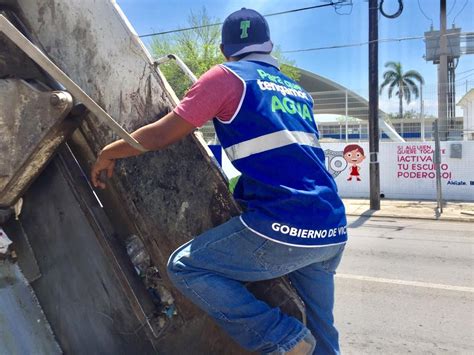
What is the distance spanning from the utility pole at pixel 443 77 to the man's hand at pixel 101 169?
18.8 metres

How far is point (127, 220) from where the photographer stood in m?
1.90

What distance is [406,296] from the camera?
5.48m

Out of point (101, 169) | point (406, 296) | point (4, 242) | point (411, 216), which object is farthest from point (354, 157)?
point (4, 242)

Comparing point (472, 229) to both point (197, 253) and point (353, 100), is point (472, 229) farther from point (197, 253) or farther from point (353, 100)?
point (353, 100)

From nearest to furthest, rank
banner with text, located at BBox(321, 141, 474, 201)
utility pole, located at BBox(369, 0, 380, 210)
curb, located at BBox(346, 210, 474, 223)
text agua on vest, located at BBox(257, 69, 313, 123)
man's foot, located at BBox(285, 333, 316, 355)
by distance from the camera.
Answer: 1. man's foot, located at BBox(285, 333, 316, 355)
2. text agua on vest, located at BBox(257, 69, 313, 123)
3. curb, located at BBox(346, 210, 474, 223)
4. utility pole, located at BBox(369, 0, 380, 210)
5. banner with text, located at BBox(321, 141, 474, 201)

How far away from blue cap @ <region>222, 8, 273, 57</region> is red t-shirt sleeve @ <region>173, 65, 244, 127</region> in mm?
230

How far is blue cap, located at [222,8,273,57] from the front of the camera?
1859mm

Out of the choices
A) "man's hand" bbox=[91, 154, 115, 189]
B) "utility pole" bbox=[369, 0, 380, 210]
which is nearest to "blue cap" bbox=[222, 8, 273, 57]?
"man's hand" bbox=[91, 154, 115, 189]

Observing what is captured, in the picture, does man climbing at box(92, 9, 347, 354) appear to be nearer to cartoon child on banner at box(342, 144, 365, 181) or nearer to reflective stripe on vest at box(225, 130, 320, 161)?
reflective stripe on vest at box(225, 130, 320, 161)

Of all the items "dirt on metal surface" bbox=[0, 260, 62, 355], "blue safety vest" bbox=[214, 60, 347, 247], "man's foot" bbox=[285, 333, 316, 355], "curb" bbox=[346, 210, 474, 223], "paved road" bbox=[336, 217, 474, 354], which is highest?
"blue safety vest" bbox=[214, 60, 347, 247]

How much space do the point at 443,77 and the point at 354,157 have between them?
11146 mm

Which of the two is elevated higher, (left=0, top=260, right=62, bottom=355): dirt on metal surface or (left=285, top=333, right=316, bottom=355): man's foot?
(left=0, top=260, right=62, bottom=355): dirt on metal surface

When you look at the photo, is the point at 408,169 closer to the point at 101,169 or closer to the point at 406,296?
the point at 406,296

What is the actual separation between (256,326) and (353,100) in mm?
29024
